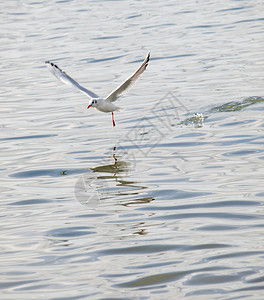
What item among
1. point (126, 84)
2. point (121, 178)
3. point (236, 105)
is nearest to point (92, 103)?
point (126, 84)

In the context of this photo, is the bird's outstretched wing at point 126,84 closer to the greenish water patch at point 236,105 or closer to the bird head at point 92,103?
the bird head at point 92,103

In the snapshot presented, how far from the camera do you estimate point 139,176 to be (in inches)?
349

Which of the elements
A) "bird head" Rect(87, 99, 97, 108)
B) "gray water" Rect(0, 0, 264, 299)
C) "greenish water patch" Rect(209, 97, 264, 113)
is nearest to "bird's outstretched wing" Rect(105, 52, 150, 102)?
"bird head" Rect(87, 99, 97, 108)

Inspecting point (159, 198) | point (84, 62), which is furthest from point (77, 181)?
point (84, 62)

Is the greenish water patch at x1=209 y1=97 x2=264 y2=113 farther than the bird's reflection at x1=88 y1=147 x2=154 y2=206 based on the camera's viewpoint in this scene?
Yes

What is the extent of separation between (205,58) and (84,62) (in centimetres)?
376

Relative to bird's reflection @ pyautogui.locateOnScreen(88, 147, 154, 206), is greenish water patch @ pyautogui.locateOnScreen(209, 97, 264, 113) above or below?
above

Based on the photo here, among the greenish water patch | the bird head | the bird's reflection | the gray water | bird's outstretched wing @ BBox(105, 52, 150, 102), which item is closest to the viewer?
the gray water

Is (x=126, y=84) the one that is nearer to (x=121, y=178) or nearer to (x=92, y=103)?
(x=92, y=103)

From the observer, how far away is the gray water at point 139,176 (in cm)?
575

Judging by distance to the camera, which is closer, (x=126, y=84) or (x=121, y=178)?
(x=121, y=178)

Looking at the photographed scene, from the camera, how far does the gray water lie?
5.75 m

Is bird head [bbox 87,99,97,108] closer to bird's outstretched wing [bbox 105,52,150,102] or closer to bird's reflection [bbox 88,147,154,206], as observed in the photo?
bird's outstretched wing [bbox 105,52,150,102]

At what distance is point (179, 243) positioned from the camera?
6383 millimetres
